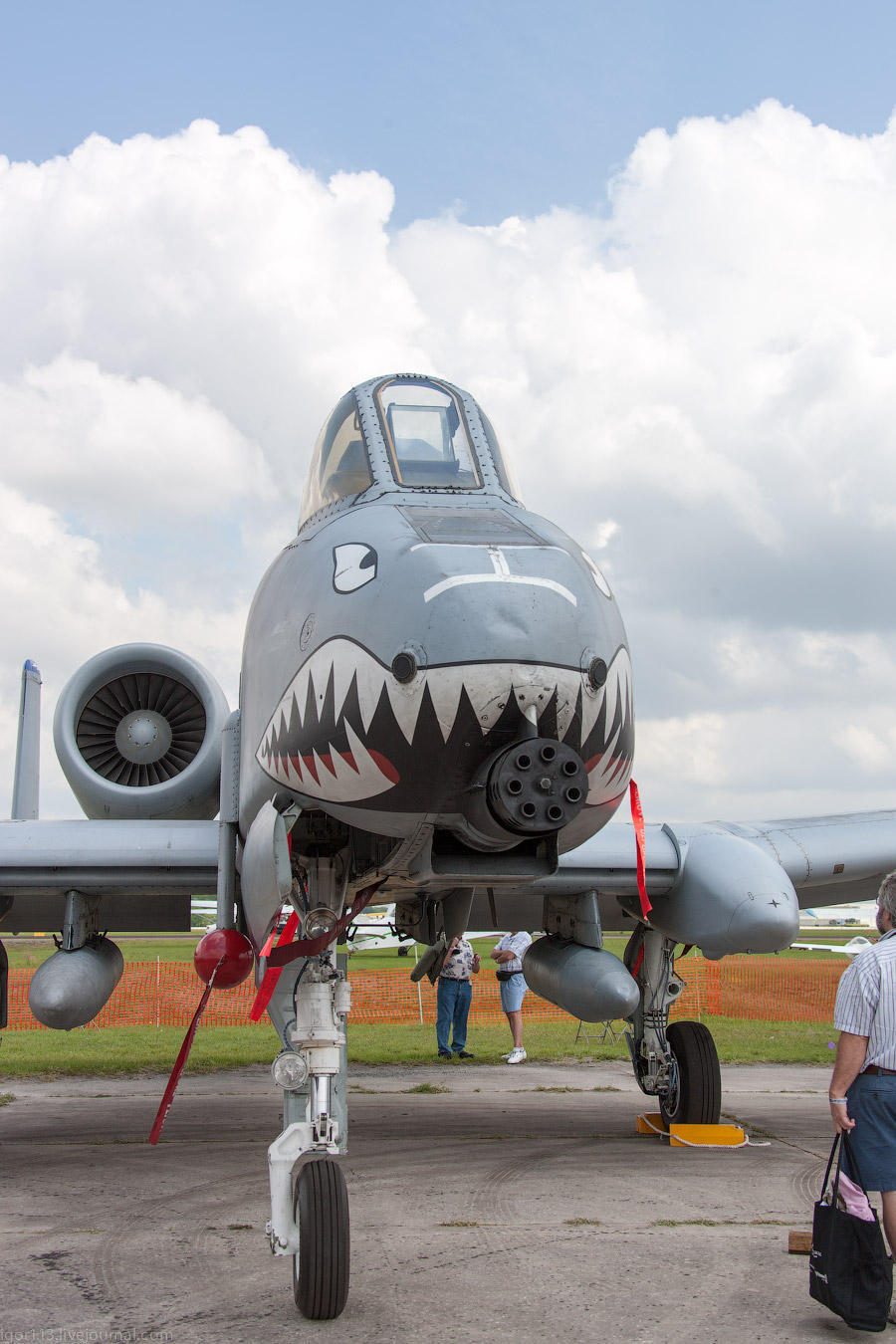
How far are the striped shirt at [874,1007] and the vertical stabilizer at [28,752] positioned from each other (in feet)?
23.1

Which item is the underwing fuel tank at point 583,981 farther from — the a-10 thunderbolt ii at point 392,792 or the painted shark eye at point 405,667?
the painted shark eye at point 405,667

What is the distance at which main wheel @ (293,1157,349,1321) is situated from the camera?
408cm

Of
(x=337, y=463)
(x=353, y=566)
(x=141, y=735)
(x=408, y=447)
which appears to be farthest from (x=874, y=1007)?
(x=141, y=735)

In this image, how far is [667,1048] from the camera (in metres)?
8.38

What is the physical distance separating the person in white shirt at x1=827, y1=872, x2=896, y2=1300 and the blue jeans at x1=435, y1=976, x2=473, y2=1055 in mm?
10211

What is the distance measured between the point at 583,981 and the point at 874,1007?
3.20m

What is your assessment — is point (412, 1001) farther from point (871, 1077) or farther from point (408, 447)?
point (871, 1077)

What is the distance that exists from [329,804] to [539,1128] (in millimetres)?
5745

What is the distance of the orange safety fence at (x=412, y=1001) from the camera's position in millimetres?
19281

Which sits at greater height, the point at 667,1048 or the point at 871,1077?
the point at 871,1077

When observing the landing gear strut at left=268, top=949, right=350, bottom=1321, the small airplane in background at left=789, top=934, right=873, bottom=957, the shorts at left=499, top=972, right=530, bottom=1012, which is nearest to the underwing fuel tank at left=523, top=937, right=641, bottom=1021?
the landing gear strut at left=268, top=949, right=350, bottom=1321

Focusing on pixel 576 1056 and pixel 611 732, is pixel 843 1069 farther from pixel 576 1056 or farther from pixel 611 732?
pixel 576 1056

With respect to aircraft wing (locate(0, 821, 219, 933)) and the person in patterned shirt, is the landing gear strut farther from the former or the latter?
the person in patterned shirt

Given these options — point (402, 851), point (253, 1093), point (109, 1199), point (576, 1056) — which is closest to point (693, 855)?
point (402, 851)
